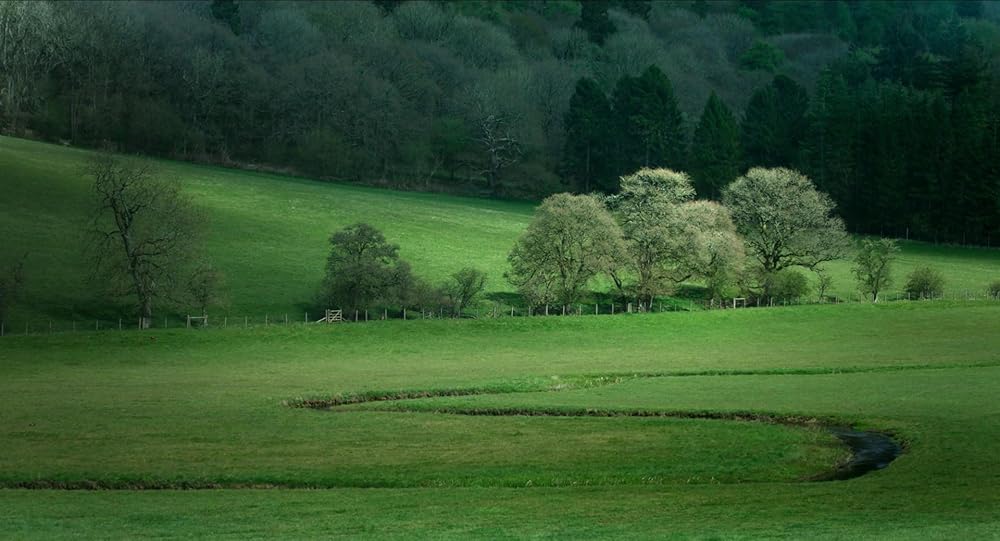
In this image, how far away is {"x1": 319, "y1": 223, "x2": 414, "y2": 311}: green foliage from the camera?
293ft

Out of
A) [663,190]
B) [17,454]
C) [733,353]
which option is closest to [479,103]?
[663,190]

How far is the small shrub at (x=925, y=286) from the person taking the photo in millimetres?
101750

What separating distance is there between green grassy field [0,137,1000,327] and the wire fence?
111 centimetres

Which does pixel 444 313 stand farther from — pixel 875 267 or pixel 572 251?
pixel 875 267

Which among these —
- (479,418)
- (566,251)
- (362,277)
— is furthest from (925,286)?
(479,418)

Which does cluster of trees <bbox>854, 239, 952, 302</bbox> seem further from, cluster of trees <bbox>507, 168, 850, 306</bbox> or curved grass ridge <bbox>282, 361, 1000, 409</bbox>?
curved grass ridge <bbox>282, 361, 1000, 409</bbox>

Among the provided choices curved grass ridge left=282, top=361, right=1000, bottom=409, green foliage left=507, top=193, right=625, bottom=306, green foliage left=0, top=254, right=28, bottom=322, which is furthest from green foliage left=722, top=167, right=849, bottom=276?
green foliage left=0, top=254, right=28, bottom=322

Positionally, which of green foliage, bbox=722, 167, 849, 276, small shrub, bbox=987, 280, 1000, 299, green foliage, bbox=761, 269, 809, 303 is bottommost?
green foliage, bbox=761, 269, 809, 303

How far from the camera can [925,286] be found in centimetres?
10206

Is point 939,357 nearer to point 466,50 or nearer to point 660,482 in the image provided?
point 660,482

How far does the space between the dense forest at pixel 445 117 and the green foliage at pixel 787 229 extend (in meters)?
32.3

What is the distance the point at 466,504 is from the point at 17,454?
15.2 meters

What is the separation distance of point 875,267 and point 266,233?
4841 centimetres

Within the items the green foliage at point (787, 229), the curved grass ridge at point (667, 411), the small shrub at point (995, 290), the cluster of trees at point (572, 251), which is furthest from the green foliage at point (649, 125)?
the curved grass ridge at point (667, 411)
